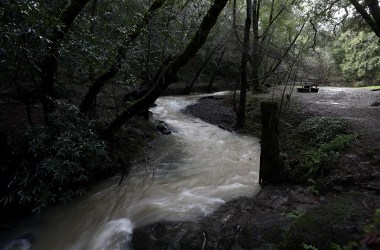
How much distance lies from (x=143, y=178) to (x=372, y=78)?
32247 mm

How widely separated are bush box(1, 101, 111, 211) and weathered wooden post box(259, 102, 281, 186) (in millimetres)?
3399

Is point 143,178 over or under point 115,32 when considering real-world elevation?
under

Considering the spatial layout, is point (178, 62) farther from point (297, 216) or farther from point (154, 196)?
point (297, 216)

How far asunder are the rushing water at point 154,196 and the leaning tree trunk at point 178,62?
1685mm

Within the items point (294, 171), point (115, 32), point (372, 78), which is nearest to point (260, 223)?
point (294, 171)

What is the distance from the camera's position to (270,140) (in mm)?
6273

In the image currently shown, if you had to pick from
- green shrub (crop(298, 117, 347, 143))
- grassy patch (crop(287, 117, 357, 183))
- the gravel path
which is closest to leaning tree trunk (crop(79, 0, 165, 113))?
the gravel path

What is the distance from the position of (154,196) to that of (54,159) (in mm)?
2400

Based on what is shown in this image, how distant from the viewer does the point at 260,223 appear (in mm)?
4777

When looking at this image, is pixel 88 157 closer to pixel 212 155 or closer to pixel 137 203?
pixel 137 203

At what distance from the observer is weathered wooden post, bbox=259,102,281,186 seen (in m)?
6.22

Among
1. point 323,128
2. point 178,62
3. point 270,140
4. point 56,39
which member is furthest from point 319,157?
point 56,39

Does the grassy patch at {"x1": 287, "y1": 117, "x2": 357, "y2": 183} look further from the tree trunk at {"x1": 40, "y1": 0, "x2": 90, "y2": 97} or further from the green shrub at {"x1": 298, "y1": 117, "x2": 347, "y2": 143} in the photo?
the tree trunk at {"x1": 40, "y1": 0, "x2": 90, "y2": 97}

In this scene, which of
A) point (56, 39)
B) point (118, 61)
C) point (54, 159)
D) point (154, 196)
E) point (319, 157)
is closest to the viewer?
point (54, 159)
